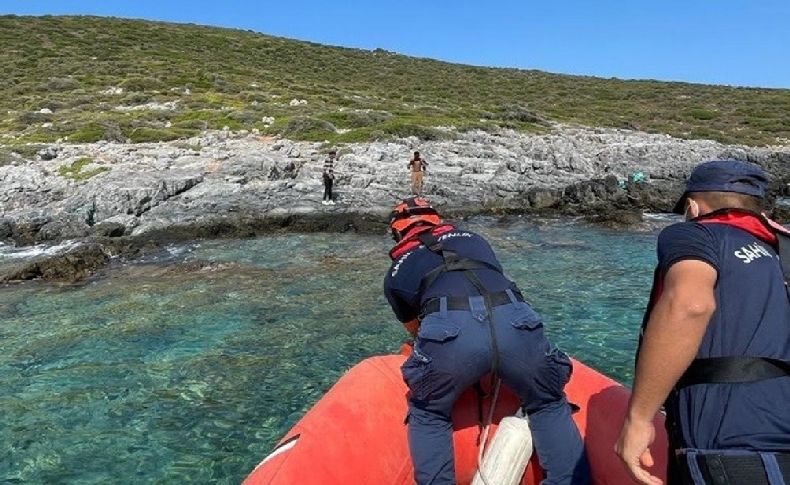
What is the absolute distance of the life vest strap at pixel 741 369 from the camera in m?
2.51

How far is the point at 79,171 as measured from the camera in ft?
→ 85.4

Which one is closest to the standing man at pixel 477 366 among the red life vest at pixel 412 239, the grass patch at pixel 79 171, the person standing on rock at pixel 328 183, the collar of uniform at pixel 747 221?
the red life vest at pixel 412 239

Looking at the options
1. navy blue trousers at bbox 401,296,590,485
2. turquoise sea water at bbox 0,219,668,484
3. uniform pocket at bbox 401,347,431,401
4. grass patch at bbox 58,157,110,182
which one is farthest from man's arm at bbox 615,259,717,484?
grass patch at bbox 58,157,110,182

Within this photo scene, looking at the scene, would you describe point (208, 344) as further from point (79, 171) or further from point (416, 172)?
point (79, 171)

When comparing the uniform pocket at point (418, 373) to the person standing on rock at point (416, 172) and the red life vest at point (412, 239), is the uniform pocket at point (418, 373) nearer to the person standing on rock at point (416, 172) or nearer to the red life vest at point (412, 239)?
the red life vest at point (412, 239)

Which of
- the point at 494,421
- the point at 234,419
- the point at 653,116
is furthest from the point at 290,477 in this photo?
the point at 653,116

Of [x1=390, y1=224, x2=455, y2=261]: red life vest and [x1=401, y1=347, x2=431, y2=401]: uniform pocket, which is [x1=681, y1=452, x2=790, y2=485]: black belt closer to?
[x1=401, y1=347, x2=431, y2=401]: uniform pocket

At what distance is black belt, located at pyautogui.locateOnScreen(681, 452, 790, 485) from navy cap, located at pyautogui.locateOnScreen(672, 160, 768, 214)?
3.48ft

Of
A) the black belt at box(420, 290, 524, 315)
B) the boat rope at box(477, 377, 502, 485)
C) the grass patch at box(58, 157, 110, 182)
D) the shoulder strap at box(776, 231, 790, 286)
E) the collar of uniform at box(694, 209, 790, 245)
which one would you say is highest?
the collar of uniform at box(694, 209, 790, 245)

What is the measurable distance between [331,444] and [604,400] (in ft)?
6.00

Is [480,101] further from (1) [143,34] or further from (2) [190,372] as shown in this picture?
(2) [190,372]

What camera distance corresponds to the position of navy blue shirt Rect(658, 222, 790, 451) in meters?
2.49

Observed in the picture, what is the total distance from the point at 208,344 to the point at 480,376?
7.01m

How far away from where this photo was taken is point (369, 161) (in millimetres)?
28547
